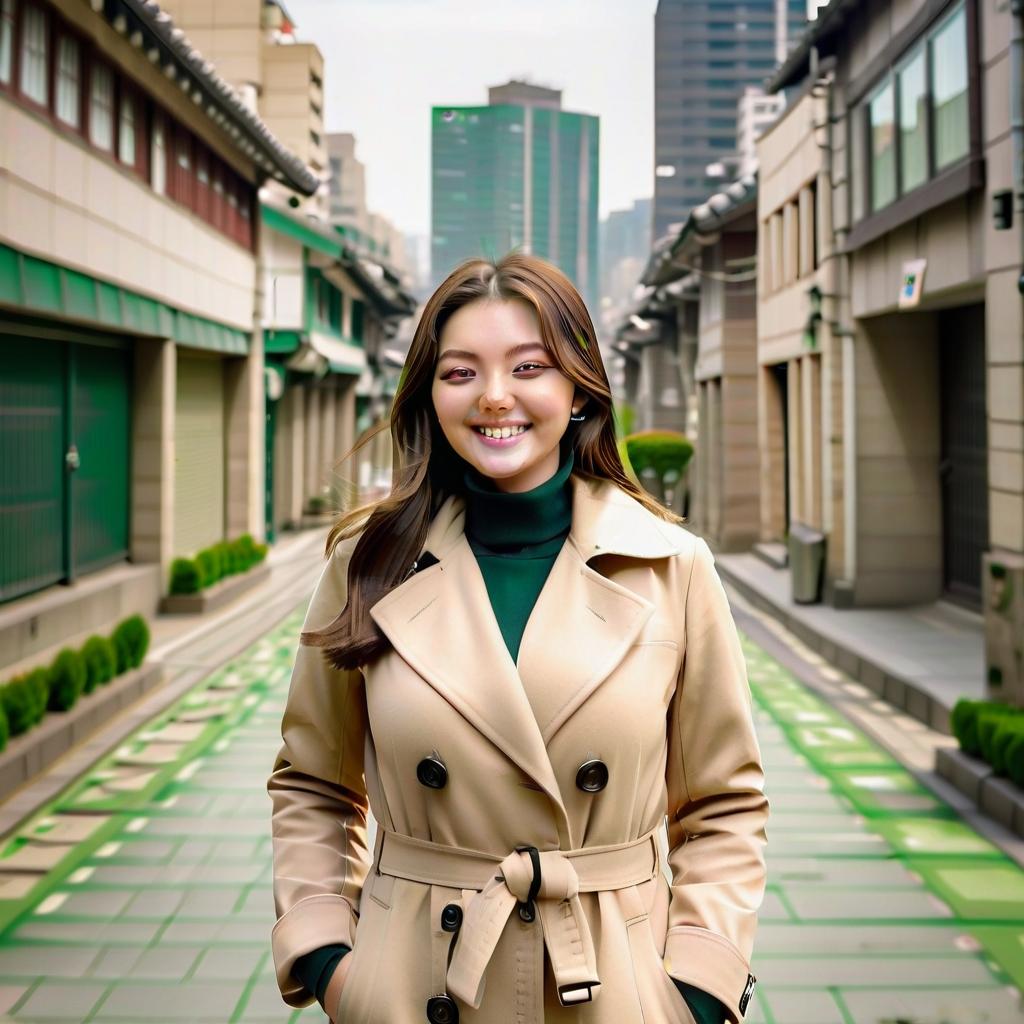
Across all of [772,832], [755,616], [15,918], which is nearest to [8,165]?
[15,918]

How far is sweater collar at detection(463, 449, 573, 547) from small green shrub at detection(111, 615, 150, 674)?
8.34m

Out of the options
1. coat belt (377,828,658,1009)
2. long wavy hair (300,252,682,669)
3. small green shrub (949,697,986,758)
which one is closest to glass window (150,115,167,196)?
small green shrub (949,697,986,758)

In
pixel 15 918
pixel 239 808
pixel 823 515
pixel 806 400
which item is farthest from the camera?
pixel 806 400

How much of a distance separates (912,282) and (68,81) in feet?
26.3

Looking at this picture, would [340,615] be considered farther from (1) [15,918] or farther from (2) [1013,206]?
(2) [1013,206]

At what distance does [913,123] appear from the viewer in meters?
12.0

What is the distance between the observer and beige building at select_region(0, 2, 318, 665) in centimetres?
Result: 995

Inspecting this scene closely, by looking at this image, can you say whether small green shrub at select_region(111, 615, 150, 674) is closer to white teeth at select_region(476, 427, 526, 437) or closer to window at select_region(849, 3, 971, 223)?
window at select_region(849, 3, 971, 223)

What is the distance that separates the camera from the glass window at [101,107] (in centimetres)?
1153

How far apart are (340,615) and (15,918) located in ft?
13.8

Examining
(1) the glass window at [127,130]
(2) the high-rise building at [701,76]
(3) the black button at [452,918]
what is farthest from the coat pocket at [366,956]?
(2) the high-rise building at [701,76]

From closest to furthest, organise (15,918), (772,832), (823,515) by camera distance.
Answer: (15,918) < (772,832) < (823,515)

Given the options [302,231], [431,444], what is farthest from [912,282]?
[302,231]

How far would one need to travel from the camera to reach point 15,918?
5.62 meters
